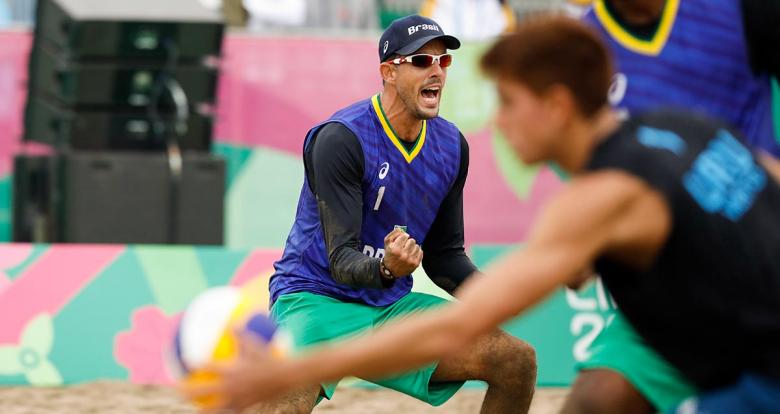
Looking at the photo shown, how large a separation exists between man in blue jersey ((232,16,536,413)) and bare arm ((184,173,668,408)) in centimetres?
163

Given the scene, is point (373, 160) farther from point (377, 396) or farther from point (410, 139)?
point (377, 396)

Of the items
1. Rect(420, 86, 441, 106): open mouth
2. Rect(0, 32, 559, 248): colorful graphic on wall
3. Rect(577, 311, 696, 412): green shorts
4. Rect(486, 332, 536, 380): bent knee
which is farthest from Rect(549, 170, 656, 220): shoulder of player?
Rect(0, 32, 559, 248): colorful graphic on wall

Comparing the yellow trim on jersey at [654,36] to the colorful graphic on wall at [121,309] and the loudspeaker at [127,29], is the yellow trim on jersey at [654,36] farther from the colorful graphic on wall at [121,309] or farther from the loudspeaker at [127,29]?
the loudspeaker at [127,29]

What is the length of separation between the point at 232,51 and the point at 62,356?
383 cm

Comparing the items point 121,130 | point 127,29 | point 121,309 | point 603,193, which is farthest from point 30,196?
point 603,193

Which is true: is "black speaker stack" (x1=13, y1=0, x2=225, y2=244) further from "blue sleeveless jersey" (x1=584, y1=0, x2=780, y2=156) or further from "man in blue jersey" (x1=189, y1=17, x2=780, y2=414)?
"man in blue jersey" (x1=189, y1=17, x2=780, y2=414)

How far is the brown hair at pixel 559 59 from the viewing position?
2.74 m

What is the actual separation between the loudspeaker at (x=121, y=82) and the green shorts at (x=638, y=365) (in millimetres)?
6584

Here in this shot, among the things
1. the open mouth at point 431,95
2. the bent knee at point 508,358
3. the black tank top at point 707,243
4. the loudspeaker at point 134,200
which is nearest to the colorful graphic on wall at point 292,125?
the loudspeaker at point 134,200

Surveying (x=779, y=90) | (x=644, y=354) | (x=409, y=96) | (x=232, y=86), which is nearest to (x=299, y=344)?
(x=409, y=96)

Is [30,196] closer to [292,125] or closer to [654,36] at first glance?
[292,125]

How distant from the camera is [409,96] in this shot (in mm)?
4938

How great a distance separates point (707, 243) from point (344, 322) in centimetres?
215

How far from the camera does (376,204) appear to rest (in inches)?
189
